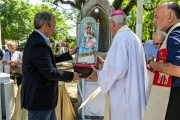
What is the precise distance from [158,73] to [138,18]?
14.2 ft

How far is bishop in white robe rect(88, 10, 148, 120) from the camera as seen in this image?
2617 millimetres

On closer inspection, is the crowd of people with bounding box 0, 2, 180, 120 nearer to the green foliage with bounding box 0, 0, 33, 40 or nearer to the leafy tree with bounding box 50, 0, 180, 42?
the leafy tree with bounding box 50, 0, 180, 42

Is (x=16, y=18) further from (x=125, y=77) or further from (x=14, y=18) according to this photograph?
(x=125, y=77)

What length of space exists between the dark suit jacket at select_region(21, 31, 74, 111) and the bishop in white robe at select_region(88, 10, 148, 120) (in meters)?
0.54

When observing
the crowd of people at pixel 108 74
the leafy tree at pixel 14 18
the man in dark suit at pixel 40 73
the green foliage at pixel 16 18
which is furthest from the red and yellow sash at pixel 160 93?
the leafy tree at pixel 14 18

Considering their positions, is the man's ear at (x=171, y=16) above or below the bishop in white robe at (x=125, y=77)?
above

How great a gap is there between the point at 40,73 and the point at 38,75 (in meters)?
0.03

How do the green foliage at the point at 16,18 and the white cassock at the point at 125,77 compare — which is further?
the green foliage at the point at 16,18

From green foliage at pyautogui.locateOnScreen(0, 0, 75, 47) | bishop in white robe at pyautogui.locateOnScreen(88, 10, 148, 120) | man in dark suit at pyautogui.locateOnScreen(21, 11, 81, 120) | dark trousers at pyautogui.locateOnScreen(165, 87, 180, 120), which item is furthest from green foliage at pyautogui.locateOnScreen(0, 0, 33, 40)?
dark trousers at pyautogui.locateOnScreen(165, 87, 180, 120)

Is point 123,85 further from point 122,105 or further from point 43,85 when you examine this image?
point 43,85

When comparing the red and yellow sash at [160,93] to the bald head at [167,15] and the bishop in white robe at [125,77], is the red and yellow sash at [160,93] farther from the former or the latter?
the bishop in white robe at [125,77]

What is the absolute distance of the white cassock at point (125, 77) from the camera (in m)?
2.62

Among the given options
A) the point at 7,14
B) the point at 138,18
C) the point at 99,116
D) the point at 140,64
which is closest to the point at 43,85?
the point at 140,64

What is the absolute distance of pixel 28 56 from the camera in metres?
2.57
